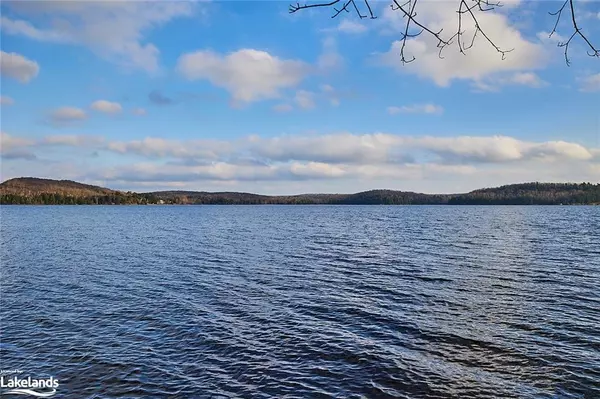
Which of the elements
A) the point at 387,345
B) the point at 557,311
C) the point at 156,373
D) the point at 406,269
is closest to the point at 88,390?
the point at 156,373

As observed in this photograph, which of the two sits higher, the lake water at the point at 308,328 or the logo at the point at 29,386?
the lake water at the point at 308,328

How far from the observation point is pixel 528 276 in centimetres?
3262

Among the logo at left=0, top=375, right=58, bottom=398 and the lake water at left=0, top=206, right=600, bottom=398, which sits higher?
the lake water at left=0, top=206, right=600, bottom=398

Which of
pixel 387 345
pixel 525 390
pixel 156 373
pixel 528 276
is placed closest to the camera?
pixel 525 390

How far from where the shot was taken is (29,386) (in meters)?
14.3

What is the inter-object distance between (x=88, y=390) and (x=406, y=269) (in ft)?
90.2

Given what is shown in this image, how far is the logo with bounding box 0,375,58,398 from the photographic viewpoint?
1387 centimetres

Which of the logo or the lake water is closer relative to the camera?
the logo

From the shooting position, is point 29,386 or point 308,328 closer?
point 29,386

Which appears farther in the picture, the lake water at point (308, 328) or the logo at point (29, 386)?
the lake water at point (308, 328)

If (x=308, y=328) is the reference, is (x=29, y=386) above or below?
below

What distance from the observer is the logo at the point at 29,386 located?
13.9 m

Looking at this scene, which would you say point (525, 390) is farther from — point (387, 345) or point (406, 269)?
point (406, 269)

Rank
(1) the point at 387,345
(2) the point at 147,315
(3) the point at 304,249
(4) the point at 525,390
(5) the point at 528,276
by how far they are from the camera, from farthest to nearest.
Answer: (3) the point at 304,249 < (5) the point at 528,276 < (2) the point at 147,315 < (1) the point at 387,345 < (4) the point at 525,390
